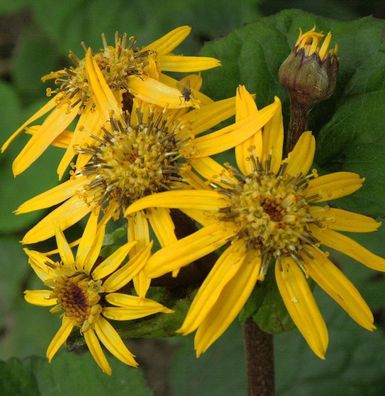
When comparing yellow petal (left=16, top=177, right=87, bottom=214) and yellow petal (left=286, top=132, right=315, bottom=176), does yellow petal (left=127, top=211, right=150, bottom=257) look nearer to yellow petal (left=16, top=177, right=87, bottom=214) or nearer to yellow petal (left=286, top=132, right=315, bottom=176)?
yellow petal (left=16, top=177, right=87, bottom=214)

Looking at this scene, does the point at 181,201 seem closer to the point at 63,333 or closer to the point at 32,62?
the point at 63,333

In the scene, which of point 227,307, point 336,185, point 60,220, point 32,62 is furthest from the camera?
point 32,62

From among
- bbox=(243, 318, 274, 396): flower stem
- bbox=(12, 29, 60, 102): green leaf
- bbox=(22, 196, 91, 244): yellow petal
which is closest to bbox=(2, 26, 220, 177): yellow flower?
bbox=(22, 196, 91, 244): yellow petal

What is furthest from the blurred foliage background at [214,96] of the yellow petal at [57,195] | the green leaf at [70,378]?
the yellow petal at [57,195]

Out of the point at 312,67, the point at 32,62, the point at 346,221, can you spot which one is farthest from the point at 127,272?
the point at 32,62

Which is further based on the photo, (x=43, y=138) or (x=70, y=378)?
(x=70, y=378)

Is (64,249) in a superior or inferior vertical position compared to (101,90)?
inferior

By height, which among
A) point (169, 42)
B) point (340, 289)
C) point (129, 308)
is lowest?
point (340, 289)
